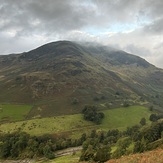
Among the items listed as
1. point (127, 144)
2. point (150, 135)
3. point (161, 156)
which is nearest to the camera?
point (161, 156)

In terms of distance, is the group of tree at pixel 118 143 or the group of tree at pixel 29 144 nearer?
the group of tree at pixel 118 143

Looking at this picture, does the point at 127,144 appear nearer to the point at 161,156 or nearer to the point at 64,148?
the point at 64,148

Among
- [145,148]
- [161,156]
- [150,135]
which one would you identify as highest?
[161,156]

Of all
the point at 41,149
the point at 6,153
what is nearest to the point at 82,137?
the point at 41,149

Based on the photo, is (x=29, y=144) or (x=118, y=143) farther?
(x=29, y=144)

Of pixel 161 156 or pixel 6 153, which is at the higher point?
pixel 161 156

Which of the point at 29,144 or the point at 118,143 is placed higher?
the point at 118,143

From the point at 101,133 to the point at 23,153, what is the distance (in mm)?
54156

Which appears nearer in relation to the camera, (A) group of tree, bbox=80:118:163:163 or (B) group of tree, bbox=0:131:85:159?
(A) group of tree, bbox=80:118:163:163

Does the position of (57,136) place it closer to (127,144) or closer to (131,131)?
(131,131)

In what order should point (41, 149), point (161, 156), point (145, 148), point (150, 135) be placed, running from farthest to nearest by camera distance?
point (41, 149), point (150, 135), point (145, 148), point (161, 156)

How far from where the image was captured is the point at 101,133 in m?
180

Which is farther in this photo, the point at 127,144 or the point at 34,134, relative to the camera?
the point at 34,134

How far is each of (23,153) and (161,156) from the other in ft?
428
